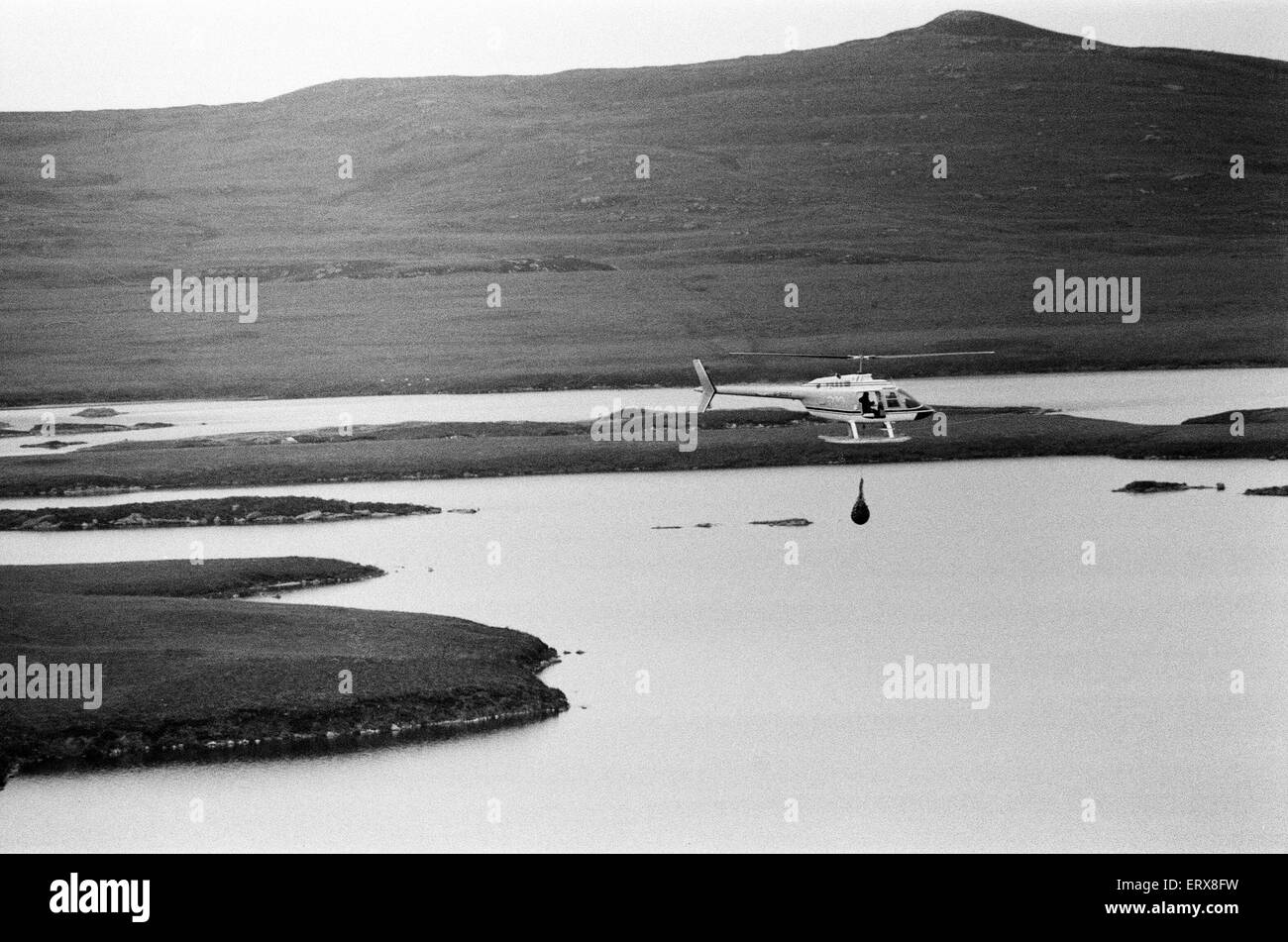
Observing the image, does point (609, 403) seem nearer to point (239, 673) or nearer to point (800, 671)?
point (800, 671)

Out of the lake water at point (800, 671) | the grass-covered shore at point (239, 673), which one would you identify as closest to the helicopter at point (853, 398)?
the lake water at point (800, 671)

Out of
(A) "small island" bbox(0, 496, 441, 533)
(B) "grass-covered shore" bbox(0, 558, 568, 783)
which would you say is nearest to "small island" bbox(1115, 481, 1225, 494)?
(A) "small island" bbox(0, 496, 441, 533)

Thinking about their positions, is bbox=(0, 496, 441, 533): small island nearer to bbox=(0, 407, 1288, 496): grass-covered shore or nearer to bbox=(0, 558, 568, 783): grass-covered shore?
bbox=(0, 407, 1288, 496): grass-covered shore
